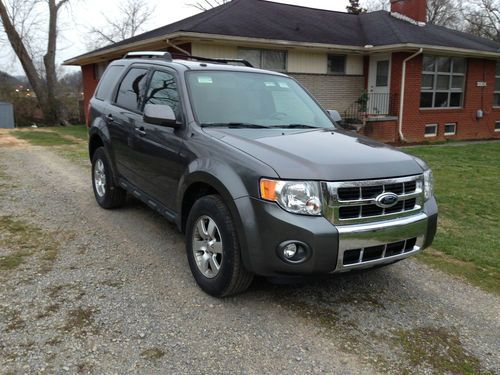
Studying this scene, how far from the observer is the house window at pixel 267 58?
1452cm

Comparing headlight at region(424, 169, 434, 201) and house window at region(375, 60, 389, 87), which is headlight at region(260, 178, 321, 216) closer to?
headlight at region(424, 169, 434, 201)

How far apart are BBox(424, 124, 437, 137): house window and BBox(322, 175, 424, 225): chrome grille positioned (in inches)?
567

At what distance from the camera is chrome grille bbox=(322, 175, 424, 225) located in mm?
3160

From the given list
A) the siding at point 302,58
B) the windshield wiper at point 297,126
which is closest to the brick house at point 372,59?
the siding at point 302,58

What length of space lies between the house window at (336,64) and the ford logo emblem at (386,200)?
13.6 m

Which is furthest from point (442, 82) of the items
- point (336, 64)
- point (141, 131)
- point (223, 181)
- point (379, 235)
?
point (223, 181)

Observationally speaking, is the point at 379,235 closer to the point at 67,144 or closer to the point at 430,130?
the point at 67,144

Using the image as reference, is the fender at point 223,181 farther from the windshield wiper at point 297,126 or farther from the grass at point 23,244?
the grass at point 23,244

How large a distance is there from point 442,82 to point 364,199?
51.6 feet

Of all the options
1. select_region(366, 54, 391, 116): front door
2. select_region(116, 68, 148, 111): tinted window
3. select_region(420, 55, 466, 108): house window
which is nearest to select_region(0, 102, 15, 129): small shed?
select_region(366, 54, 391, 116): front door

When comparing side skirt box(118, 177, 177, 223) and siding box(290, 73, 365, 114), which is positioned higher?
siding box(290, 73, 365, 114)

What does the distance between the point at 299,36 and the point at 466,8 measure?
116ft

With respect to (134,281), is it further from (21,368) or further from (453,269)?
(453,269)

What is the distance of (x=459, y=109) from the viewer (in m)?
17.7
